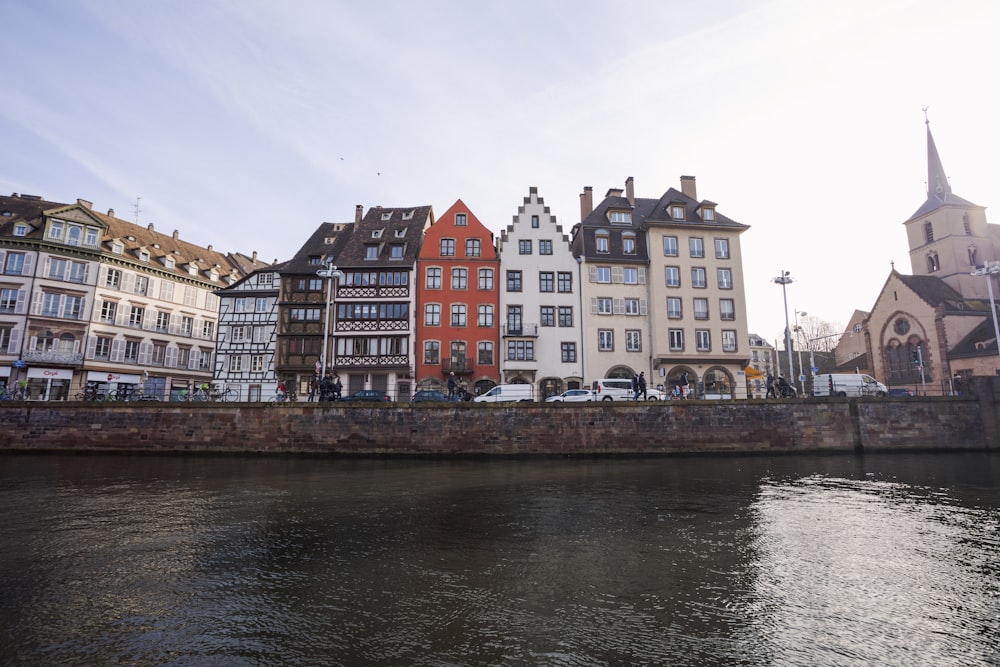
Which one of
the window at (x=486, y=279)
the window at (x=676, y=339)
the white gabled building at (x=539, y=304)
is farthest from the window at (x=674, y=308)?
the window at (x=486, y=279)

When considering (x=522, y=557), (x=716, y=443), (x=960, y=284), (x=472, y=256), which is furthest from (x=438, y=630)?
(x=960, y=284)

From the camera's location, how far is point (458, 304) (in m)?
42.4

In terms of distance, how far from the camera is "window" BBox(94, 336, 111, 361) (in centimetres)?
4603

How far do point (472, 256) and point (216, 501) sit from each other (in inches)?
1236

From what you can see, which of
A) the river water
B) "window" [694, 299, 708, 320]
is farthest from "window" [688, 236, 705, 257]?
→ the river water

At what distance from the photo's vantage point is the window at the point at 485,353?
137 feet

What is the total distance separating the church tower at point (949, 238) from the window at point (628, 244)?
42.4 metres

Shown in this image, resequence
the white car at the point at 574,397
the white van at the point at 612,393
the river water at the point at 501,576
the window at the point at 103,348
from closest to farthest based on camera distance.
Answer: the river water at the point at 501,576 → the white car at the point at 574,397 → the white van at the point at 612,393 → the window at the point at 103,348

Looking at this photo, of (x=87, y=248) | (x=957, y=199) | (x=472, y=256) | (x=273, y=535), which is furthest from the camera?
(x=957, y=199)

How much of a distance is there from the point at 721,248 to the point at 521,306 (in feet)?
58.3

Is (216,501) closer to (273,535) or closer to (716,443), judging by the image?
(273,535)

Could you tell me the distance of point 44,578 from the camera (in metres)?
7.71

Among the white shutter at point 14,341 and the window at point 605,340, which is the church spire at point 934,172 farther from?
the white shutter at point 14,341

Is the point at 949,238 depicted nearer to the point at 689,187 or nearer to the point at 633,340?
the point at 689,187
